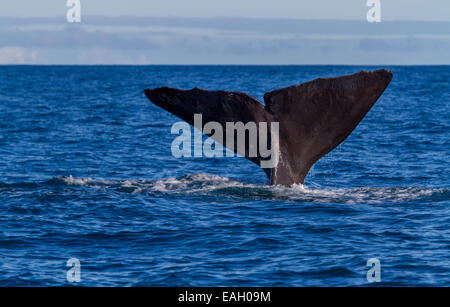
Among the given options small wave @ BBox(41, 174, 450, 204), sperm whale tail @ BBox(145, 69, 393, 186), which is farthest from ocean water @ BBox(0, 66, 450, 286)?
sperm whale tail @ BBox(145, 69, 393, 186)

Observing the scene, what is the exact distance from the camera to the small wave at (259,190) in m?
13.4

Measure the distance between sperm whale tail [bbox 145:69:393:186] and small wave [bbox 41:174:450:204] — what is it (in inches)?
51.8

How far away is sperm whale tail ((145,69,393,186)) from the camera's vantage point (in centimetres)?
1101

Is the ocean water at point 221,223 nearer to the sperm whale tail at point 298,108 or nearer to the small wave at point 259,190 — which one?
the small wave at point 259,190

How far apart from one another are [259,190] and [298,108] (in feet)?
9.12

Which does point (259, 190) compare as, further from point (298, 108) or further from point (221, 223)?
point (298, 108)

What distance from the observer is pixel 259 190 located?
1395cm

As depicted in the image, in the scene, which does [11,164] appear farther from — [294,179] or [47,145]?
[294,179]

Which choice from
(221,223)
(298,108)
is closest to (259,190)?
(221,223)

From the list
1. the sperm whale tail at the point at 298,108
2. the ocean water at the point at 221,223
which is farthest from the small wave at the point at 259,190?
the sperm whale tail at the point at 298,108

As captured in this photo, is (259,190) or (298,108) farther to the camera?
(259,190)

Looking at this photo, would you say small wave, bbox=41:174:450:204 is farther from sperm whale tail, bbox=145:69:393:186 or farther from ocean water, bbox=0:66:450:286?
sperm whale tail, bbox=145:69:393:186

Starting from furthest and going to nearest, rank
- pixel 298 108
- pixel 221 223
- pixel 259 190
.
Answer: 1. pixel 259 190
2. pixel 221 223
3. pixel 298 108
